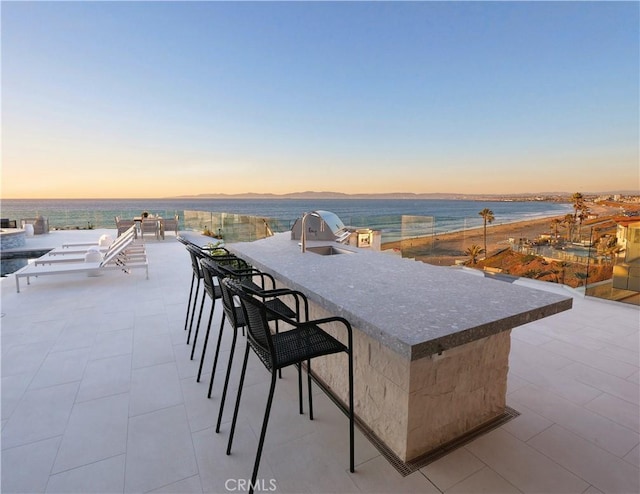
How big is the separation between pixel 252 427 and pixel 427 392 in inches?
40.8

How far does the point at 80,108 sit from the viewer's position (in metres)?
8.48

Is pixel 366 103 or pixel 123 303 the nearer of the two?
pixel 123 303

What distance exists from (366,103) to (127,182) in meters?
18.6

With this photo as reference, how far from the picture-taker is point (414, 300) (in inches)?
56.9

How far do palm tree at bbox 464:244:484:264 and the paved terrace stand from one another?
309 centimetres

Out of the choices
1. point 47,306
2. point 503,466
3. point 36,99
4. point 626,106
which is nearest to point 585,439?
point 503,466

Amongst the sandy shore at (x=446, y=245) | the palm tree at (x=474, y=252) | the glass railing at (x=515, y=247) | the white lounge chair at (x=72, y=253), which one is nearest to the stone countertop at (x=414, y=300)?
the glass railing at (x=515, y=247)

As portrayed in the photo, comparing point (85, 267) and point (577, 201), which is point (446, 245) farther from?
point (577, 201)

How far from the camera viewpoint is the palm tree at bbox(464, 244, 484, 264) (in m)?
6.18

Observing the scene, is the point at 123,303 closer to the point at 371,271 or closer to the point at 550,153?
the point at 371,271


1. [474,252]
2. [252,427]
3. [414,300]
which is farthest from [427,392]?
[474,252]

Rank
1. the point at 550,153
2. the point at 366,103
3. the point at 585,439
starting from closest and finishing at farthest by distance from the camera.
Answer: the point at 585,439 < the point at 366,103 < the point at 550,153

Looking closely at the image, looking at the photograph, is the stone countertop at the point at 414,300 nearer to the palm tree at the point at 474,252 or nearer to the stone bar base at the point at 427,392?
the stone bar base at the point at 427,392

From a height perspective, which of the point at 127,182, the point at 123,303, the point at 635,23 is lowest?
the point at 123,303
